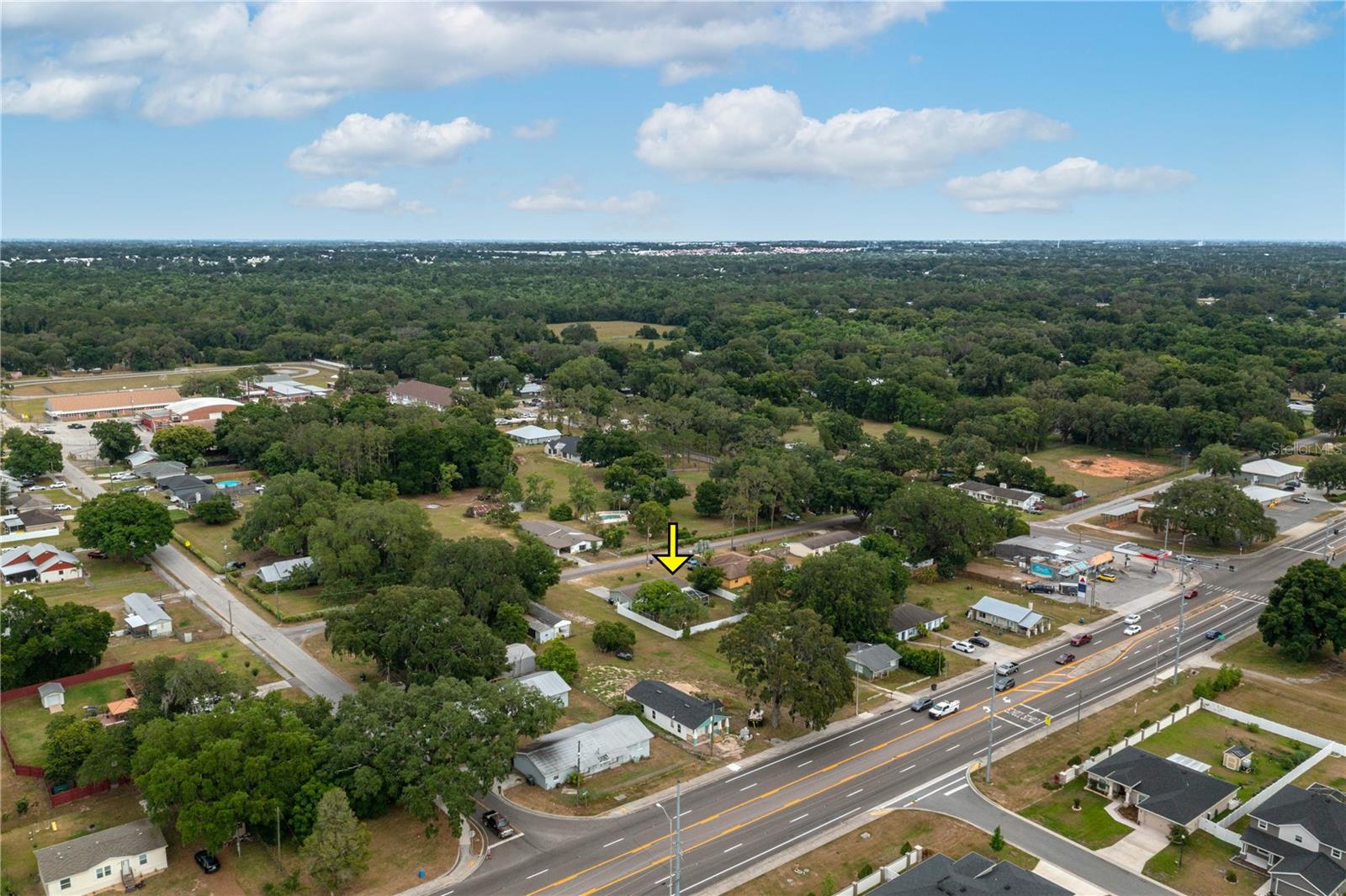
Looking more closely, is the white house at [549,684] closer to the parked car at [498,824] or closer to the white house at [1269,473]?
the parked car at [498,824]

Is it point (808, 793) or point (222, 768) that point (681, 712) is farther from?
point (222, 768)

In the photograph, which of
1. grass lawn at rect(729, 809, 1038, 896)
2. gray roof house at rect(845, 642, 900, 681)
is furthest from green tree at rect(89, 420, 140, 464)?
grass lawn at rect(729, 809, 1038, 896)

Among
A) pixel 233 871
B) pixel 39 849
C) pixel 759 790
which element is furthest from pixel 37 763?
pixel 759 790

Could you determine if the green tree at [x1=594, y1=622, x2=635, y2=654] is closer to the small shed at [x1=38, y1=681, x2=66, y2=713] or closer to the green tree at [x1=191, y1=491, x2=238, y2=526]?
the small shed at [x1=38, y1=681, x2=66, y2=713]

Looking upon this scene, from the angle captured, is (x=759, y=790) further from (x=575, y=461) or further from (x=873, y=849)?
(x=575, y=461)

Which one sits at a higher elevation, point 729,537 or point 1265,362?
point 1265,362

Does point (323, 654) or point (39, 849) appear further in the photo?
point (323, 654)
